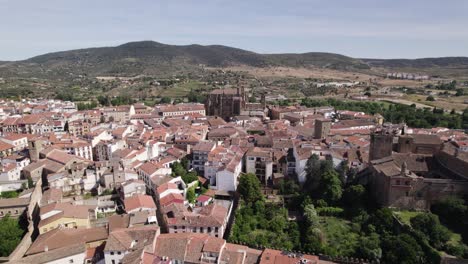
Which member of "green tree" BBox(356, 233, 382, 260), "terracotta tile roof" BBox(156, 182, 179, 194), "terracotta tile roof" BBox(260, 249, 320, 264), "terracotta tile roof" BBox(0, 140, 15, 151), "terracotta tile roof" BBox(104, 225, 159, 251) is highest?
"terracotta tile roof" BBox(0, 140, 15, 151)

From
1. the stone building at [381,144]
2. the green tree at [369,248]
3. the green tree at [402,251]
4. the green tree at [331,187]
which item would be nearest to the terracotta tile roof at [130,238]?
the green tree at [369,248]

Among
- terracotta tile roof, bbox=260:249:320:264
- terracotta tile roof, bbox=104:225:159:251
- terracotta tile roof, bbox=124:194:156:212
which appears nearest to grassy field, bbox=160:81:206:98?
terracotta tile roof, bbox=124:194:156:212

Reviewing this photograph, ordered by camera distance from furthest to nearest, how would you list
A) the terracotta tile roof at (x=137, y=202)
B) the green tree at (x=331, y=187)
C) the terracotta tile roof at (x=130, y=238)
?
the green tree at (x=331, y=187), the terracotta tile roof at (x=137, y=202), the terracotta tile roof at (x=130, y=238)

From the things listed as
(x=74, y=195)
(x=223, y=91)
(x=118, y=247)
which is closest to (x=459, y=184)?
(x=118, y=247)

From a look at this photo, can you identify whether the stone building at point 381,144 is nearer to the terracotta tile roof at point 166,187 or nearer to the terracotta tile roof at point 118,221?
the terracotta tile roof at point 166,187

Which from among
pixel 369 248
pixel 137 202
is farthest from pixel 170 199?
pixel 369 248

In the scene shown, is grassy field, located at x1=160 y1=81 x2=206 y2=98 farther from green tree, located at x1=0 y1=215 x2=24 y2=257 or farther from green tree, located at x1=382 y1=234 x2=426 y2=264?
green tree, located at x1=382 y1=234 x2=426 y2=264

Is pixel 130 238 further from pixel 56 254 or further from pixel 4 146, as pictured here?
pixel 4 146
